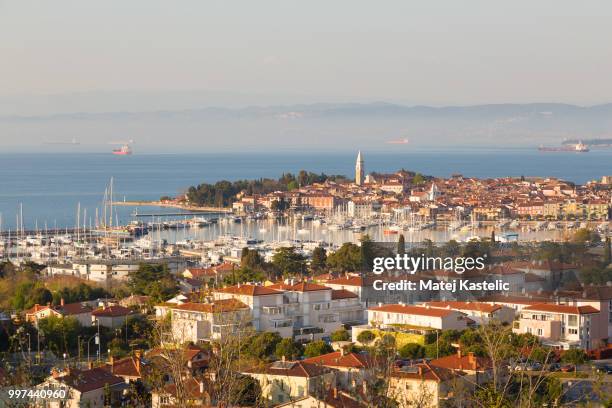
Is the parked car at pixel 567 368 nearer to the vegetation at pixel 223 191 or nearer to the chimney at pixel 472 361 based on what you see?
the chimney at pixel 472 361

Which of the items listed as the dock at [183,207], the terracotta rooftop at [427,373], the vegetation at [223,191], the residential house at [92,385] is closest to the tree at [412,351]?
Result: the terracotta rooftop at [427,373]

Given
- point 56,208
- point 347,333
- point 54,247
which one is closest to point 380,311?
point 347,333

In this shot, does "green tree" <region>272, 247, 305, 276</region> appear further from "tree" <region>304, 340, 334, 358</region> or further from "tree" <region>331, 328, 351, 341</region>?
"tree" <region>304, 340, 334, 358</region>

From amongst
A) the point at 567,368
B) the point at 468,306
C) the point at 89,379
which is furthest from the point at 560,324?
the point at 89,379

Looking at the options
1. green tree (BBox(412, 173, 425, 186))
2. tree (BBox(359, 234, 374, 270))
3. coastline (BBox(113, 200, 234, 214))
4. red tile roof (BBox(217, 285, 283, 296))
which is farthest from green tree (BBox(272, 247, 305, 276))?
green tree (BBox(412, 173, 425, 186))

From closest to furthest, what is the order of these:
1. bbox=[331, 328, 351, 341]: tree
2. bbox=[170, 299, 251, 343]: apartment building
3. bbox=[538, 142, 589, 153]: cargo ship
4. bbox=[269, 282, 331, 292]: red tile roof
→ bbox=[170, 299, 251, 343]: apartment building < bbox=[331, 328, 351, 341]: tree < bbox=[269, 282, 331, 292]: red tile roof < bbox=[538, 142, 589, 153]: cargo ship

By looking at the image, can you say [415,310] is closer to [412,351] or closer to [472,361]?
[412,351]
